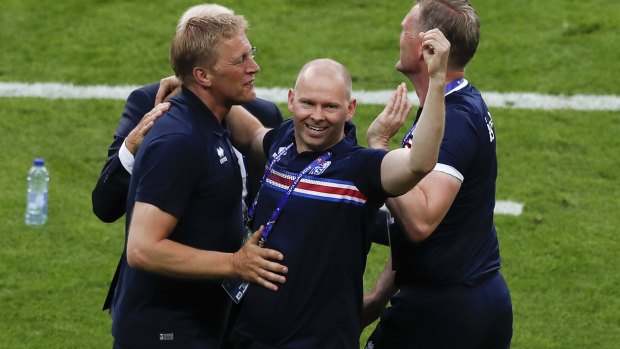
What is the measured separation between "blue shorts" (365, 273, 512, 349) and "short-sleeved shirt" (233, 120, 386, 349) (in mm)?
491

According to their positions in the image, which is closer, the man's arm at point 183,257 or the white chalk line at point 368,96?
the man's arm at point 183,257

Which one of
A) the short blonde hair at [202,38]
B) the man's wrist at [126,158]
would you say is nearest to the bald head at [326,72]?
the short blonde hair at [202,38]

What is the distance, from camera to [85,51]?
12.6 metres

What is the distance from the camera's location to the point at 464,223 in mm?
5707

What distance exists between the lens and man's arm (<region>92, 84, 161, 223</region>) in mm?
5738

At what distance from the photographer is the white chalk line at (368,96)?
11.5 m

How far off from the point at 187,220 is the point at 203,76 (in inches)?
22.4

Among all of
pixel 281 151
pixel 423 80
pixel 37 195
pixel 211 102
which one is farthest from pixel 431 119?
pixel 37 195

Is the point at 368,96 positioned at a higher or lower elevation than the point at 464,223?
lower

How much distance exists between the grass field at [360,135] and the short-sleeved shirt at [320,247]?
313cm

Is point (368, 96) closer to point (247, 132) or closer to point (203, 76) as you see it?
point (247, 132)

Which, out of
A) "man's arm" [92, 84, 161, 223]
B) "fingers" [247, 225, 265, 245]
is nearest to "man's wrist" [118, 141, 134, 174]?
"man's arm" [92, 84, 161, 223]

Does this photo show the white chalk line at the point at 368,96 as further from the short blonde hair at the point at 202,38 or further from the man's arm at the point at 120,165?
the short blonde hair at the point at 202,38

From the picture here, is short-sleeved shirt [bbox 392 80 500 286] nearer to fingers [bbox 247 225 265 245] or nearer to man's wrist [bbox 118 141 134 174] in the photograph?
fingers [bbox 247 225 265 245]
